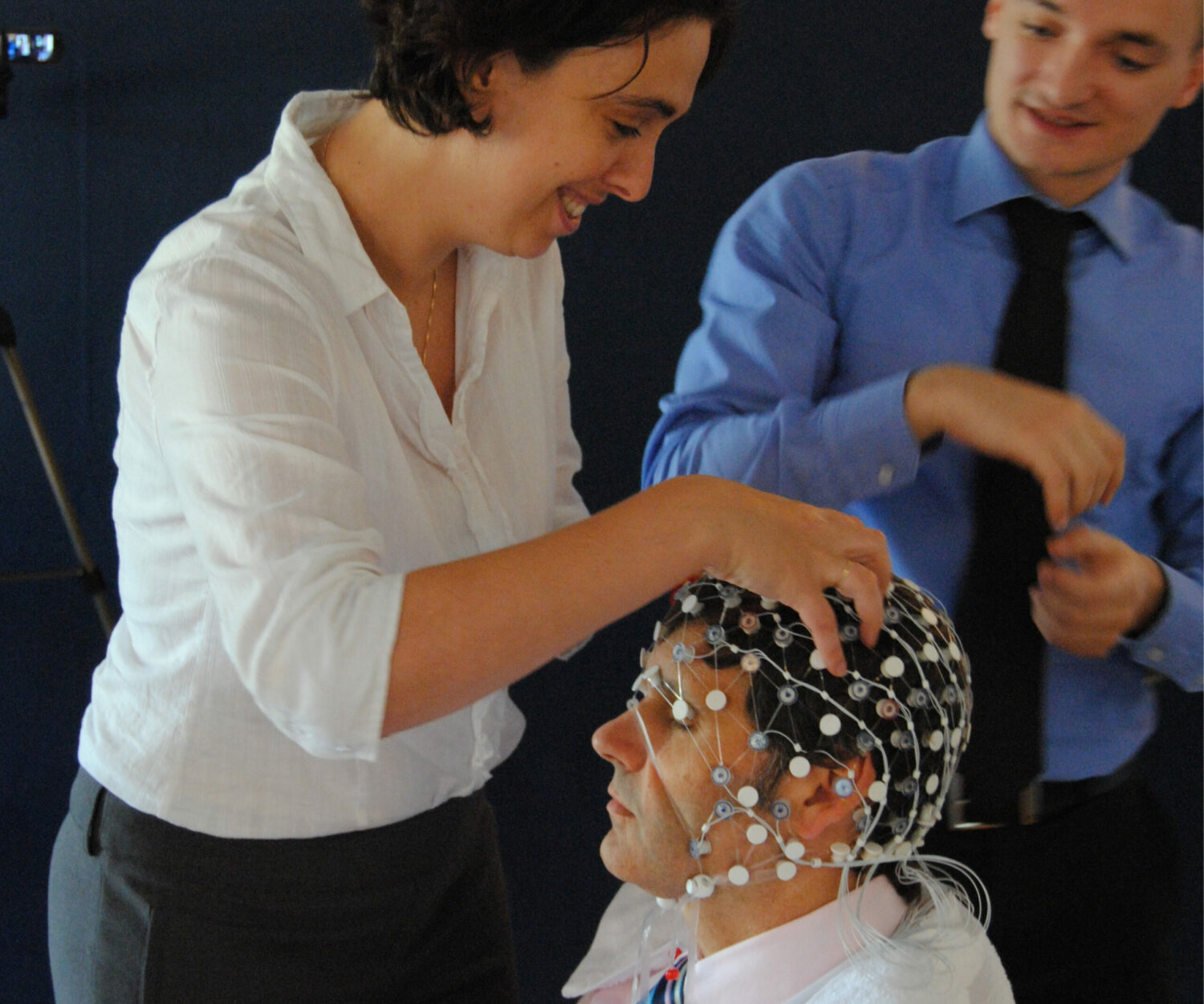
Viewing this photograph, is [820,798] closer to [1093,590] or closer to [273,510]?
[1093,590]

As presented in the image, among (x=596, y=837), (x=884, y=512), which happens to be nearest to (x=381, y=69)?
(x=884, y=512)

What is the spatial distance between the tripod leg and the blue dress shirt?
4.74ft

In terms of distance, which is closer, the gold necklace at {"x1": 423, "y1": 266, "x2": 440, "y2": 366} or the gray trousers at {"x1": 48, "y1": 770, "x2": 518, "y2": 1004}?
the gray trousers at {"x1": 48, "y1": 770, "x2": 518, "y2": 1004}

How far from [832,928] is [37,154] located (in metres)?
2.26

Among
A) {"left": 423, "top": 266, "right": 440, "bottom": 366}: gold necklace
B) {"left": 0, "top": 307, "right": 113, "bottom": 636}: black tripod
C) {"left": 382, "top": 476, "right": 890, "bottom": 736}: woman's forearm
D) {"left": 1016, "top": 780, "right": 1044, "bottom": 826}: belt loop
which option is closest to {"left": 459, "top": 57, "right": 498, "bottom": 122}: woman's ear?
{"left": 423, "top": 266, "right": 440, "bottom": 366}: gold necklace

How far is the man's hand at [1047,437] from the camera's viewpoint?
1.16m

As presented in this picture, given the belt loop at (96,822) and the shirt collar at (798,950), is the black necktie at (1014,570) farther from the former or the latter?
the belt loop at (96,822)

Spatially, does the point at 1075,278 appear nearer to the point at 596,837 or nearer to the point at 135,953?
the point at 135,953

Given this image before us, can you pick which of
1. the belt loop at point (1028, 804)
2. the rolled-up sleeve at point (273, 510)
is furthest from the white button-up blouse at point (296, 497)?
the belt loop at point (1028, 804)

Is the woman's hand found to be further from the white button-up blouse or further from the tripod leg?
the tripod leg

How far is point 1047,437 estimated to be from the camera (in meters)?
1.16

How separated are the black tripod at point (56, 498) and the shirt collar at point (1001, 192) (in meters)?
1.81

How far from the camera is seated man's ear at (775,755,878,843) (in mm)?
1229

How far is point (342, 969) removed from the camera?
1352 mm
